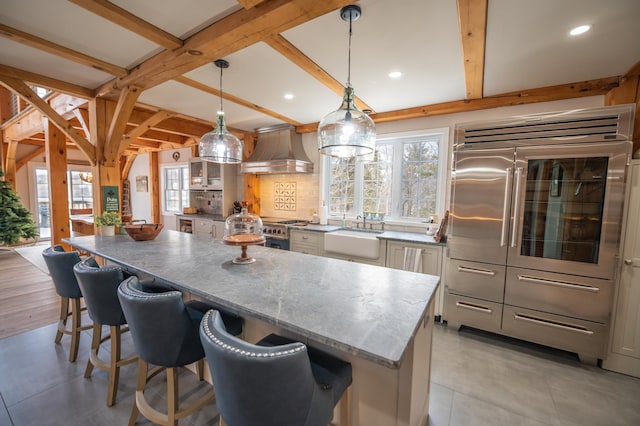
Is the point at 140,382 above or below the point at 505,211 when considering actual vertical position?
below

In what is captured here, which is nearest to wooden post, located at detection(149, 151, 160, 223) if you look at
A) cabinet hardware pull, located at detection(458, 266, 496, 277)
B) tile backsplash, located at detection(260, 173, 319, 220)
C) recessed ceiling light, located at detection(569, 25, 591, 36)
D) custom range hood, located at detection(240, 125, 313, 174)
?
tile backsplash, located at detection(260, 173, 319, 220)

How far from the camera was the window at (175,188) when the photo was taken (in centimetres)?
687

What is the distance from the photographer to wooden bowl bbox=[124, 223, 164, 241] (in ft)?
8.65

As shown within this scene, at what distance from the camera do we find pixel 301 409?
91 cm

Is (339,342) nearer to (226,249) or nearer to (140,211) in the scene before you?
(226,249)

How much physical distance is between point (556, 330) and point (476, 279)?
72cm

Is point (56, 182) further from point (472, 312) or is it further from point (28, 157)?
point (472, 312)

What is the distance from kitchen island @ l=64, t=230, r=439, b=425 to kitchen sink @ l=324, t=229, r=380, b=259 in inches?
54.3

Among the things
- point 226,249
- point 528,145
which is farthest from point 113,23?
point 528,145

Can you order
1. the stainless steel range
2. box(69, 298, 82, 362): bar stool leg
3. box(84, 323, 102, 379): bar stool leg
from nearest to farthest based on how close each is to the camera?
1. box(84, 323, 102, 379): bar stool leg
2. box(69, 298, 82, 362): bar stool leg
3. the stainless steel range

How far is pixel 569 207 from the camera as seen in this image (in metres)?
2.40

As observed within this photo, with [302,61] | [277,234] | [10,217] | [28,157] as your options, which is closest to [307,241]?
[277,234]

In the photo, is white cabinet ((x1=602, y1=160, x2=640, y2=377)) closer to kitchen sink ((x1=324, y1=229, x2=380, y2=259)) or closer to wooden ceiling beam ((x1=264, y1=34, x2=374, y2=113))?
kitchen sink ((x1=324, y1=229, x2=380, y2=259))

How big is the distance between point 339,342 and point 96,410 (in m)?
1.88
